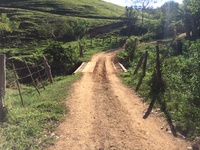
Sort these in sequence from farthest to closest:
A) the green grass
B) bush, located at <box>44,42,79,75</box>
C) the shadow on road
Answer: bush, located at <box>44,42,79,75</box>, the shadow on road, the green grass

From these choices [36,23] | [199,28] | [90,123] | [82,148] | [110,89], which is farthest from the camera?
[36,23]

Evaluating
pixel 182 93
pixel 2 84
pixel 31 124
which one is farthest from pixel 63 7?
pixel 31 124

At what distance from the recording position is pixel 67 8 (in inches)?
3004

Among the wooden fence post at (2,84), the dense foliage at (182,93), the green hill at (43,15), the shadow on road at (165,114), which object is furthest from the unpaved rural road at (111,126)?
the green hill at (43,15)

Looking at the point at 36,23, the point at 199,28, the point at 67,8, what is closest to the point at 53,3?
the point at 67,8

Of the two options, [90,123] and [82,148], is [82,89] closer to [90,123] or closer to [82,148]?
[90,123]

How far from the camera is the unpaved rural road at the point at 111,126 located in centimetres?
593

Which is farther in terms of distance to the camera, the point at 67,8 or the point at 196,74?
the point at 67,8

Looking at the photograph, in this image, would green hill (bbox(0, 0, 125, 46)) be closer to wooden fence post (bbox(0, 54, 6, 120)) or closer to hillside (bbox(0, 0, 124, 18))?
hillside (bbox(0, 0, 124, 18))

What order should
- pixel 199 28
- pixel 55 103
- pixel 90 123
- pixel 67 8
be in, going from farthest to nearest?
1. pixel 67 8
2. pixel 199 28
3. pixel 55 103
4. pixel 90 123

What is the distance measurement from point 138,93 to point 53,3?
7565 centimetres

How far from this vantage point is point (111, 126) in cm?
687

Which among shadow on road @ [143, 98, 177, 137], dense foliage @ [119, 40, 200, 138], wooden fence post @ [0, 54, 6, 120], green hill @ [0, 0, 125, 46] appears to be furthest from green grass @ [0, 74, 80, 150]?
green hill @ [0, 0, 125, 46]

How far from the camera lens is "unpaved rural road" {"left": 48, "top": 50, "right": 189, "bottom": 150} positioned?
5.93 meters
